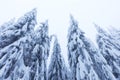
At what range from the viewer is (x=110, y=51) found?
683 inches

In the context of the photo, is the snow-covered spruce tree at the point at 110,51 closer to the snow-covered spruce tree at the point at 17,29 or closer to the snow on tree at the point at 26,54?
the snow on tree at the point at 26,54

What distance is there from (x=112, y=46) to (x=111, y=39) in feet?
5.01

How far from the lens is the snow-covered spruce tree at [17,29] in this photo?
12727mm

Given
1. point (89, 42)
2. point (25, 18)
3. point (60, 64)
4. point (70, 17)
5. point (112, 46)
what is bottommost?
point (60, 64)

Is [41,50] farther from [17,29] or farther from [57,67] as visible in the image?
[57,67]

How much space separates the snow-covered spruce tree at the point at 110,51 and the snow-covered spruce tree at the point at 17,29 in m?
7.93

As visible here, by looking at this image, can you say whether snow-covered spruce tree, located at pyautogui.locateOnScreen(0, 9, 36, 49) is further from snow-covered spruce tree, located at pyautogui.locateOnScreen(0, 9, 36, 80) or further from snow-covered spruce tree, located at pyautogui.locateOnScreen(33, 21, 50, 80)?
snow-covered spruce tree, located at pyautogui.locateOnScreen(33, 21, 50, 80)

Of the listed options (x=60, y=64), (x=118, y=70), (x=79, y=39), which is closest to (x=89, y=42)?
(x=79, y=39)

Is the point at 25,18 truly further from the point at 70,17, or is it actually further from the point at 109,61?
the point at 109,61

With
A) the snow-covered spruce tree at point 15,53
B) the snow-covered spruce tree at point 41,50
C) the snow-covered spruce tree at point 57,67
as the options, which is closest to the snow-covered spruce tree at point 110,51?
the snow-covered spruce tree at point 57,67

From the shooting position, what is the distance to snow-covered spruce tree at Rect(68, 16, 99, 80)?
41.8ft

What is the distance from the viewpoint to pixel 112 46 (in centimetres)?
1823

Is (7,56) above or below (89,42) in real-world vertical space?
below

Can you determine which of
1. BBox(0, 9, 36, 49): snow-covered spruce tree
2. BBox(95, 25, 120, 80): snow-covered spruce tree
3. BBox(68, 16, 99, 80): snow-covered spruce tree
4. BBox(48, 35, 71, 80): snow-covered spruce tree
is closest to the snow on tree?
BBox(0, 9, 36, 49): snow-covered spruce tree
